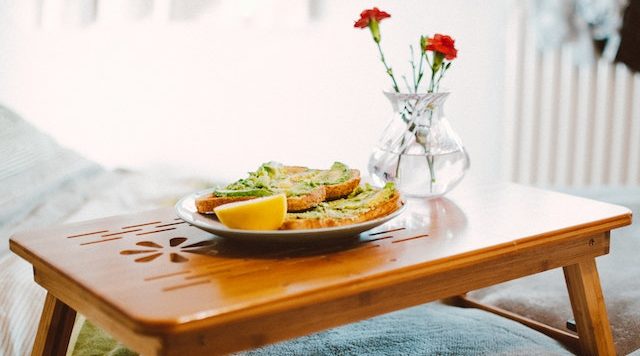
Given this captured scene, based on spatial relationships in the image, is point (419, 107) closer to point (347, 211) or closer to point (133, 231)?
point (347, 211)

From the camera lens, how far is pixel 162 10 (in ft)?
7.70

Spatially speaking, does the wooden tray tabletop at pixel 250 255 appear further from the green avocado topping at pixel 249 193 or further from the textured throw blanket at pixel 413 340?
the textured throw blanket at pixel 413 340

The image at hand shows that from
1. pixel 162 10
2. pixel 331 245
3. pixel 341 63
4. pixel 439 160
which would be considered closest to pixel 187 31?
pixel 162 10

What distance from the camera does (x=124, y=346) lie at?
4.06ft

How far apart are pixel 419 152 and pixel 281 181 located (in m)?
0.28

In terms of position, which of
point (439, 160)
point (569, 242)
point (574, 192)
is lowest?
point (574, 192)

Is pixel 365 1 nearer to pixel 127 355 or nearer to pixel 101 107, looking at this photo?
pixel 101 107

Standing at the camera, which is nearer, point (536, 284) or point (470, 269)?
point (470, 269)

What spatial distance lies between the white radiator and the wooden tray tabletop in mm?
1486

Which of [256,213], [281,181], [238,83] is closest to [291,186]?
[281,181]

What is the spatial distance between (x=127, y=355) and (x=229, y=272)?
0.35m

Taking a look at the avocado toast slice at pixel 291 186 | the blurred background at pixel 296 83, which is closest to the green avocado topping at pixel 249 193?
the avocado toast slice at pixel 291 186

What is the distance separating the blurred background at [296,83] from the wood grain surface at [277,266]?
3.57 ft

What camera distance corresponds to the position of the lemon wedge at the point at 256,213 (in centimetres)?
103
